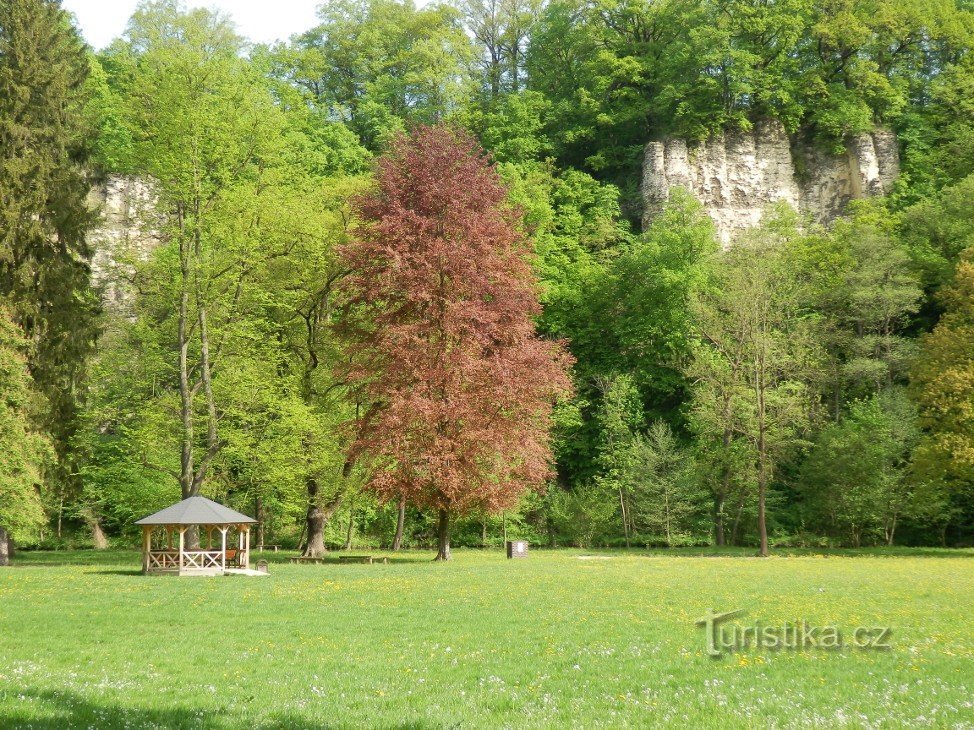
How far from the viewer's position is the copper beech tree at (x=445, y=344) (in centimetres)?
2911

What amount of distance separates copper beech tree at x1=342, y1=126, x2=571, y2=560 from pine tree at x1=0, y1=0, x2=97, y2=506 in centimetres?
1074

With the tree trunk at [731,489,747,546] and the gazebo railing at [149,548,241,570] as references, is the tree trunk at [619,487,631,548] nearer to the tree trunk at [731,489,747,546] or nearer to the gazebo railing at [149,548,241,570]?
the tree trunk at [731,489,747,546]

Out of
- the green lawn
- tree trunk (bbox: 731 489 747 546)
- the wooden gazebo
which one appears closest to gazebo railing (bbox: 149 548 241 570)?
the wooden gazebo

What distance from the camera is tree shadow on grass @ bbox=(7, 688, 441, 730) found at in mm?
8281

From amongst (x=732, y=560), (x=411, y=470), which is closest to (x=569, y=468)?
(x=732, y=560)

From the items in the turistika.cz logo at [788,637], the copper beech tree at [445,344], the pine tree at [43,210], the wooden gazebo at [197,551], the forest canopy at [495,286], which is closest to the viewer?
the turistika.cz logo at [788,637]

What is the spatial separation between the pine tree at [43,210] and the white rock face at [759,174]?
124 ft

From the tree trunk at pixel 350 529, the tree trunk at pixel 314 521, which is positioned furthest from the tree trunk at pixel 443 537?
the tree trunk at pixel 350 529

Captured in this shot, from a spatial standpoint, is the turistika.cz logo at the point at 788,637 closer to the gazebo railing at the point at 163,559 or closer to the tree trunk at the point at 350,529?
the gazebo railing at the point at 163,559

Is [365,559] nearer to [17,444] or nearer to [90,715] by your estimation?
[17,444]

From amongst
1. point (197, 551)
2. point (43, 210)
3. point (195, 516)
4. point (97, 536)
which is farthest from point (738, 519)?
point (97, 536)

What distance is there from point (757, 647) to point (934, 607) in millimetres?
5878

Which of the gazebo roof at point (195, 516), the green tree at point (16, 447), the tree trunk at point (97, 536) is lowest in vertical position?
the tree trunk at point (97, 536)

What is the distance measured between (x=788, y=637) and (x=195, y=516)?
58.6ft
